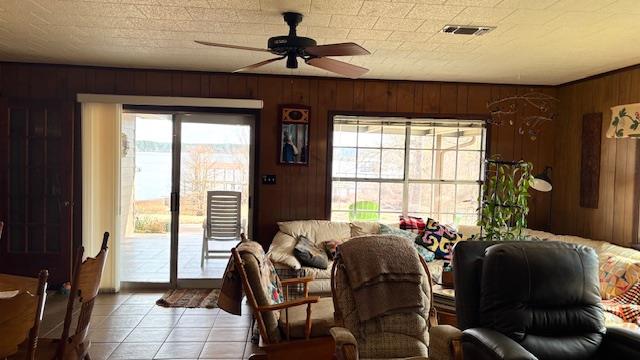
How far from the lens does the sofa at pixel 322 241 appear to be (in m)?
3.95

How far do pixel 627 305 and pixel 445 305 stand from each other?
4.95 feet

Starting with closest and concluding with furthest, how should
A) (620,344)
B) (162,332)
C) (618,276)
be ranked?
(620,344) < (618,276) < (162,332)

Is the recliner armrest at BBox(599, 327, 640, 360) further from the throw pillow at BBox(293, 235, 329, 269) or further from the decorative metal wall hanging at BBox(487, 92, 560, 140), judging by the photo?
the decorative metal wall hanging at BBox(487, 92, 560, 140)

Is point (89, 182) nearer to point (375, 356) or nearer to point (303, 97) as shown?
point (303, 97)

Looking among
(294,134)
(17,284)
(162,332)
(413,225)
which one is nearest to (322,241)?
(413,225)

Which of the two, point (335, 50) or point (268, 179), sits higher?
point (335, 50)

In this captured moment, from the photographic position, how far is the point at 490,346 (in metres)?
2.11

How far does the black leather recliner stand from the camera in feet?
7.48

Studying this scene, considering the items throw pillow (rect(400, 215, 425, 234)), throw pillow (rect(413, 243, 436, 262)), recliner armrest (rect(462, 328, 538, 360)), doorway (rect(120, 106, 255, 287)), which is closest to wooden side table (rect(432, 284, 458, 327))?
recliner armrest (rect(462, 328, 538, 360))

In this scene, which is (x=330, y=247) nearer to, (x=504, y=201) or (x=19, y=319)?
(x=504, y=201)

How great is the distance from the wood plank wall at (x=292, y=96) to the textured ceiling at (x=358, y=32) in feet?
0.81

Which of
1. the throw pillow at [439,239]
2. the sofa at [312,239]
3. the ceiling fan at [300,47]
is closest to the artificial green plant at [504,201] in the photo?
the sofa at [312,239]

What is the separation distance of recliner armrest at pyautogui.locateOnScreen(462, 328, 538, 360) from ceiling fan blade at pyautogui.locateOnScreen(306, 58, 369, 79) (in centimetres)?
186

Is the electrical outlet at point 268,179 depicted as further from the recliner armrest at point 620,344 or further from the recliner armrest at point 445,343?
the recliner armrest at point 620,344
